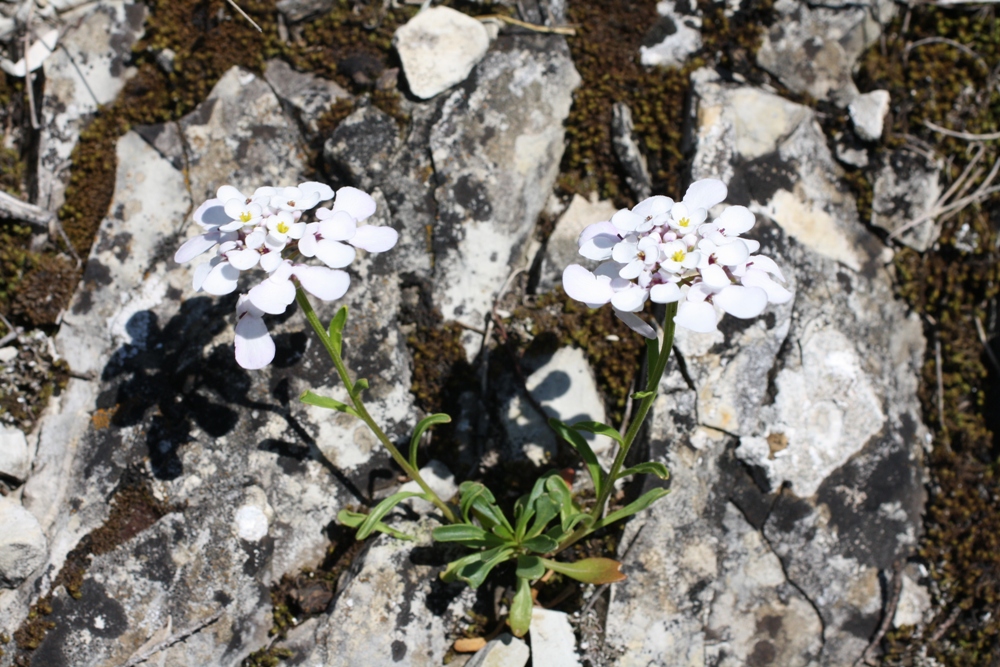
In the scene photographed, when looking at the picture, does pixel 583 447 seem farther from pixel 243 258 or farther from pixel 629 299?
pixel 243 258

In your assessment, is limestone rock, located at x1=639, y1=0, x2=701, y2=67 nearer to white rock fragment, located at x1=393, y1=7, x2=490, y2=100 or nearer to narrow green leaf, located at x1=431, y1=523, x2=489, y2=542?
white rock fragment, located at x1=393, y1=7, x2=490, y2=100

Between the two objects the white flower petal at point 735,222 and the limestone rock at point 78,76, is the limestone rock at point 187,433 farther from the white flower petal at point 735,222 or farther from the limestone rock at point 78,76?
the white flower petal at point 735,222

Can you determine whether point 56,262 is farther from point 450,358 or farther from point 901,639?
point 901,639

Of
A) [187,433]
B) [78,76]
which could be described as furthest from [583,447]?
[78,76]

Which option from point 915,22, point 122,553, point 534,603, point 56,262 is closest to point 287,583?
point 122,553

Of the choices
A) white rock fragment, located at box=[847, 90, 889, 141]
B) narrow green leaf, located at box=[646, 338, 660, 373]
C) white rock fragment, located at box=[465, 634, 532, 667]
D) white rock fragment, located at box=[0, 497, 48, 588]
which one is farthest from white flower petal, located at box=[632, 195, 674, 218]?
white rock fragment, located at box=[0, 497, 48, 588]

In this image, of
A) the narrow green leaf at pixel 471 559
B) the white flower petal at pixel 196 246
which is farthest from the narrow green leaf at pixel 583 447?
the white flower petal at pixel 196 246

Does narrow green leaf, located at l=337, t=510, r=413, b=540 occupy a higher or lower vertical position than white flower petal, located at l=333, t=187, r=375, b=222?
lower
